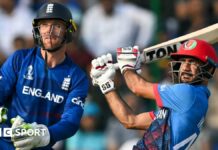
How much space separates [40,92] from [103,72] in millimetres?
679

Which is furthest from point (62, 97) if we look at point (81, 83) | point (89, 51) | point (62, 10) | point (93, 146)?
point (89, 51)

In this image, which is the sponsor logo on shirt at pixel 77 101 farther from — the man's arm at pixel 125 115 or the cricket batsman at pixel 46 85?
the man's arm at pixel 125 115

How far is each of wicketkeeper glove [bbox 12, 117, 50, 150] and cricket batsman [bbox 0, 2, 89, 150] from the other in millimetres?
141

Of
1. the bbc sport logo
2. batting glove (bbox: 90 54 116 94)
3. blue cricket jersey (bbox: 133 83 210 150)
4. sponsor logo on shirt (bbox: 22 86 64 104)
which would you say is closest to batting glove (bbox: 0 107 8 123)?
the bbc sport logo

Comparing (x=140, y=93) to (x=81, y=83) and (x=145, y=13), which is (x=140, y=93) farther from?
(x=145, y=13)

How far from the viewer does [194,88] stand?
8602mm

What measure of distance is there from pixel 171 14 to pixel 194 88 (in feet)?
19.1

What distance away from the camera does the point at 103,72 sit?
9.15 meters

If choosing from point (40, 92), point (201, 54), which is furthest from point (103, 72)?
point (201, 54)

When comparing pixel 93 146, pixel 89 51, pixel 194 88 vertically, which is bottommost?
pixel 93 146

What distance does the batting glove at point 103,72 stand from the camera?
9109mm

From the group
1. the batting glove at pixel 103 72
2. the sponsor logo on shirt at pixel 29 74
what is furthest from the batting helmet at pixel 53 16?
the batting glove at pixel 103 72

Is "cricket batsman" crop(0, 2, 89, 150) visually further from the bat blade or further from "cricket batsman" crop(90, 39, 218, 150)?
the bat blade

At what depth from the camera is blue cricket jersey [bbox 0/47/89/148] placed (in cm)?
890
